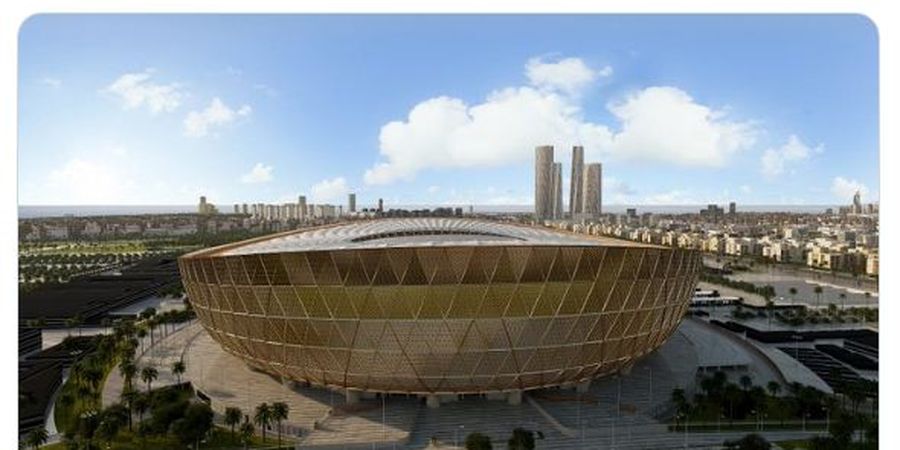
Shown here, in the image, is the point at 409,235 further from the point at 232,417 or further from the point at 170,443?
the point at 170,443

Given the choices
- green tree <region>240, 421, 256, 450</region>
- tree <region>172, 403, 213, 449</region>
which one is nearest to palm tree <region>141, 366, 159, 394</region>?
tree <region>172, 403, 213, 449</region>

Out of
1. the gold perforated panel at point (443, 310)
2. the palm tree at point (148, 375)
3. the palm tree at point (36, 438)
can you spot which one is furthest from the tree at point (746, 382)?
the palm tree at point (36, 438)

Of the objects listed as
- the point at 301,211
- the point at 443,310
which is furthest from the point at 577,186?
the point at 443,310

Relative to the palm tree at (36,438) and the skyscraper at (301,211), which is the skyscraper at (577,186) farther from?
the palm tree at (36,438)

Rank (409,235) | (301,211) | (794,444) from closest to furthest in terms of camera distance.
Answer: (794,444) → (409,235) → (301,211)

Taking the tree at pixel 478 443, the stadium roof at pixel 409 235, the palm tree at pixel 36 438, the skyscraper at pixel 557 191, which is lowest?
the palm tree at pixel 36 438
